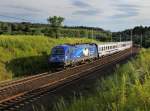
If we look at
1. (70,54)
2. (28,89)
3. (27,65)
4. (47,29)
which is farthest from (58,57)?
(47,29)

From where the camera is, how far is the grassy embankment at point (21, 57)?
104 feet

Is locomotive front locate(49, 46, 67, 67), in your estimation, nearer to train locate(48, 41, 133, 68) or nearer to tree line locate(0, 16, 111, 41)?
train locate(48, 41, 133, 68)

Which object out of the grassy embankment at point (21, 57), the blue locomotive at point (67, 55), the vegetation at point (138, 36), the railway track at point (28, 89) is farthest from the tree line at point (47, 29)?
the railway track at point (28, 89)

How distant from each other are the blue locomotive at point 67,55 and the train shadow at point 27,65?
6.00ft

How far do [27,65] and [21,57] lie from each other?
106cm

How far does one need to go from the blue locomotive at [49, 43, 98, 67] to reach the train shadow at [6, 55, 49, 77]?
1827 millimetres

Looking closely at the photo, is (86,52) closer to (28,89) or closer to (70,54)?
(70,54)

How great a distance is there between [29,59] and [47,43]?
10328 mm

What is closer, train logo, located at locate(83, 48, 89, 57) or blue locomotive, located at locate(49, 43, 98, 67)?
blue locomotive, located at locate(49, 43, 98, 67)

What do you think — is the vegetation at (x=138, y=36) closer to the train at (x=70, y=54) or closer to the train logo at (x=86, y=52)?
the train at (x=70, y=54)

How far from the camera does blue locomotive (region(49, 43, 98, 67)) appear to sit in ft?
114

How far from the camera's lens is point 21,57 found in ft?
117

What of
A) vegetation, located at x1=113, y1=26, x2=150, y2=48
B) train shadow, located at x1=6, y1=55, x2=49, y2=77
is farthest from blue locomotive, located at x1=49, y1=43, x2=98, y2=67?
vegetation, located at x1=113, y1=26, x2=150, y2=48

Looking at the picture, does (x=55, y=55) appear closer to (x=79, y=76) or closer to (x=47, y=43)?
(x=79, y=76)
